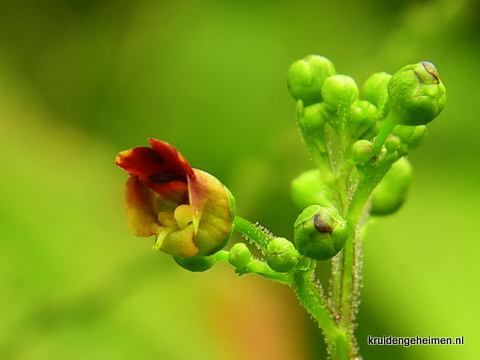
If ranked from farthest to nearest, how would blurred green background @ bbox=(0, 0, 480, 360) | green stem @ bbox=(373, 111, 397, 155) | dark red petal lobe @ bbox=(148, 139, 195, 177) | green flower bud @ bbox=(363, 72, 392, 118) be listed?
1. blurred green background @ bbox=(0, 0, 480, 360)
2. green flower bud @ bbox=(363, 72, 392, 118)
3. green stem @ bbox=(373, 111, 397, 155)
4. dark red petal lobe @ bbox=(148, 139, 195, 177)

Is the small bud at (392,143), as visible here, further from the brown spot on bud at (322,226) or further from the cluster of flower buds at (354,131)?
the brown spot on bud at (322,226)

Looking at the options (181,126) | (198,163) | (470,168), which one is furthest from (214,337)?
(470,168)

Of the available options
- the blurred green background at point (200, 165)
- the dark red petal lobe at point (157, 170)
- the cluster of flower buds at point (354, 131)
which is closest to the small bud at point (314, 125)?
the cluster of flower buds at point (354, 131)

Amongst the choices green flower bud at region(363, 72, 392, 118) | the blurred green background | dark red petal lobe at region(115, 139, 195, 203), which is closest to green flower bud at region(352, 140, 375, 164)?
green flower bud at region(363, 72, 392, 118)

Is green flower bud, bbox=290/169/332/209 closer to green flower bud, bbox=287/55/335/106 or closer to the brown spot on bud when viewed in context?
green flower bud, bbox=287/55/335/106

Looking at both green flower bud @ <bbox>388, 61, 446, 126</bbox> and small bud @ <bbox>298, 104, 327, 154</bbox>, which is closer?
green flower bud @ <bbox>388, 61, 446, 126</bbox>

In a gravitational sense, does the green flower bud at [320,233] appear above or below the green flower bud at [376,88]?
below
